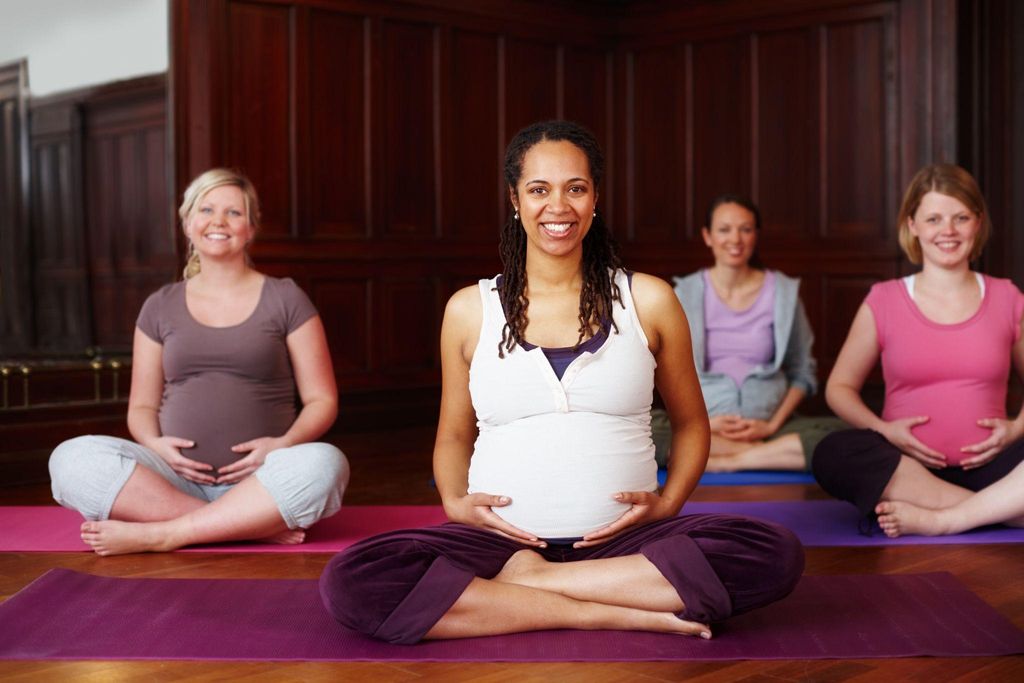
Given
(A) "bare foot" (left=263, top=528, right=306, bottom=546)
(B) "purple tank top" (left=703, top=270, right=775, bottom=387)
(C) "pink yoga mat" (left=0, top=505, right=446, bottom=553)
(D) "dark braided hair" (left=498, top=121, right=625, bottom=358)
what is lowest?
(C) "pink yoga mat" (left=0, top=505, right=446, bottom=553)

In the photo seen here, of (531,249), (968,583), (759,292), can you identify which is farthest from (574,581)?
(759,292)

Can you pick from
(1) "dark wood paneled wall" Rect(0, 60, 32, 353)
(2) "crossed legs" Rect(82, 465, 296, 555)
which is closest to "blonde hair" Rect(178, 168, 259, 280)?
(2) "crossed legs" Rect(82, 465, 296, 555)

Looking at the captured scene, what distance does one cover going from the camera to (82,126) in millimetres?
5930

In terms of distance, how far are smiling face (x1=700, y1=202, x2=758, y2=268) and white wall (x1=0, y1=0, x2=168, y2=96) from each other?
261 centimetres

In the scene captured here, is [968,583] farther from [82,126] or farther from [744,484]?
[82,126]

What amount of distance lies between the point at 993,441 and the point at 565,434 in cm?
152

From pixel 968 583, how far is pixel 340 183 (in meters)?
3.95

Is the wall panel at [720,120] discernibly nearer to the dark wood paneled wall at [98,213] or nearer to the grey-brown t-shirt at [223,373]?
the dark wood paneled wall at [98,213]

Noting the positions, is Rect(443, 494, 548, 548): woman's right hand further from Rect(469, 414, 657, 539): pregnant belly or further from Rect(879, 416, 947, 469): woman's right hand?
Rect(879, 416, 947, 469): woman's right hand

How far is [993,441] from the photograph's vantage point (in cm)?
328

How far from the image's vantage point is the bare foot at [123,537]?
305 centimetres

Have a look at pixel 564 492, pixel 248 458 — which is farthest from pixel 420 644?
pixel 248 458

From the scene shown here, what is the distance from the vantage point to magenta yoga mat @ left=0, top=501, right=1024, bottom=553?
318 cm

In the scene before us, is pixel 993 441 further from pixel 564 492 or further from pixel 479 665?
pixel 479 665
